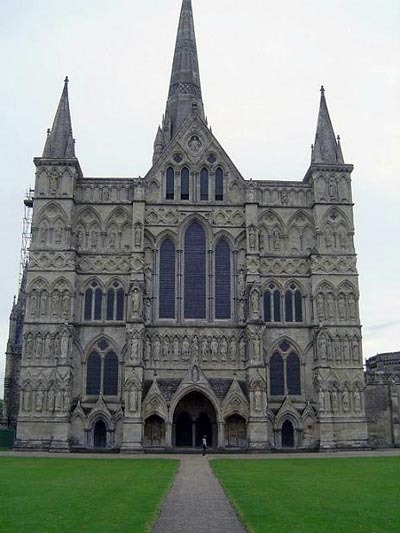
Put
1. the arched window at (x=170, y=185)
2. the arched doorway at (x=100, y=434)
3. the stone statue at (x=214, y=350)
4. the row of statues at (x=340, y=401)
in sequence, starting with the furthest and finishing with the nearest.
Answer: the arched window at (x=170, y=185) < the stone statue at (x=214, y=350) < the row of statues at (x=340, y=401) < the arched doorway at (x=100, y=434)

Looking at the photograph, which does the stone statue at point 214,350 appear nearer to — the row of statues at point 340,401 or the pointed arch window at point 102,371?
the pointed arch window at point 102,371

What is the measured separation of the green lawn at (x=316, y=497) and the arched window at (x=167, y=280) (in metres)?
22.1

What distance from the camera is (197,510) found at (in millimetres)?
18578

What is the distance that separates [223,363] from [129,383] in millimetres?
7569

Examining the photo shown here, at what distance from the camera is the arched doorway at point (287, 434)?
50688mm

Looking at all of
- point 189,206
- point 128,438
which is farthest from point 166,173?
point 128,438

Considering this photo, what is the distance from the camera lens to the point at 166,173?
184ft

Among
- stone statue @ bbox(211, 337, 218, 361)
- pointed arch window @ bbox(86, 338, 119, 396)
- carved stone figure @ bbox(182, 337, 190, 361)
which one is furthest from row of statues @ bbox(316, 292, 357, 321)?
pointed arch window @ bbox(86, 338, 119, 396)

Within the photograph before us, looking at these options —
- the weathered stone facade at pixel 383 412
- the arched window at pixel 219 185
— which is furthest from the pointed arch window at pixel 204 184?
the weathered stone facade at pixel 383 412

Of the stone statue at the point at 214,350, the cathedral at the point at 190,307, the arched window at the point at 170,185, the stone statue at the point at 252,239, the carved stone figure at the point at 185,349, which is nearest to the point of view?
the cathedral at the point at 190,307

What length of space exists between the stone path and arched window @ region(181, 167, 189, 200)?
32177mm

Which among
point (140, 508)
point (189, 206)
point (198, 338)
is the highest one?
point (189, 206)

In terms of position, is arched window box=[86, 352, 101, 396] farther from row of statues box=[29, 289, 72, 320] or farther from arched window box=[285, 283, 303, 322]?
arched window box=[285, 283, 303, 322]

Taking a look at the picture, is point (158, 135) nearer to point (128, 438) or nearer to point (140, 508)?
point (128, 438)
